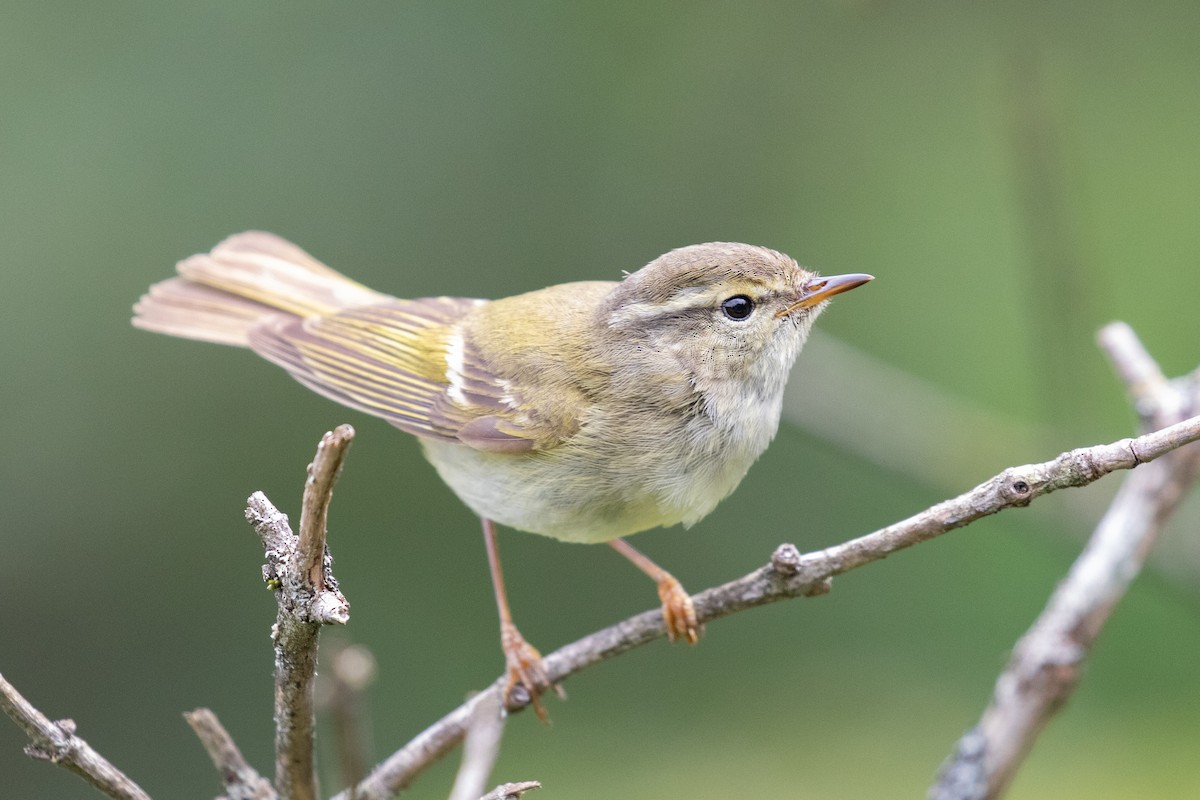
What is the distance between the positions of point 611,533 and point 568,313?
704mm

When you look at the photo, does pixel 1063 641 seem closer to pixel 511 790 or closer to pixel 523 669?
pixel 523 669

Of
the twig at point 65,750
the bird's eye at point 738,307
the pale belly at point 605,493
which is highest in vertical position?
the bird's eye at point 738,307

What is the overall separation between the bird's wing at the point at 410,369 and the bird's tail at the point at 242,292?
0.39 ft

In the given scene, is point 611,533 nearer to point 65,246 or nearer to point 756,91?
point 65,246

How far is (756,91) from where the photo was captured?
584 cm

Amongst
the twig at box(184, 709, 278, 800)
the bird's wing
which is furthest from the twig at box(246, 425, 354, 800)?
the bird's wing

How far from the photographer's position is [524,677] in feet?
10.6

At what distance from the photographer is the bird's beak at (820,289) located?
3032mm

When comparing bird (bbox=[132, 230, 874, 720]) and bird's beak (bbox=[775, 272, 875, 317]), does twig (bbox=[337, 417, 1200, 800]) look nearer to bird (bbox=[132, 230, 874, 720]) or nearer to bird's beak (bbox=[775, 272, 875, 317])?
bird (bbox=[132, 230, 874, 720])

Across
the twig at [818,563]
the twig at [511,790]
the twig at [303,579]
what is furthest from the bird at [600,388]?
the twig at [511,790]

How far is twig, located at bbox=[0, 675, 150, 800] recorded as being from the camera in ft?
6.37

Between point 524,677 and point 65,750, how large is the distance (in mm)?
1434

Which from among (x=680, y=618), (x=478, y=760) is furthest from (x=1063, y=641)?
(x=478, y=760)

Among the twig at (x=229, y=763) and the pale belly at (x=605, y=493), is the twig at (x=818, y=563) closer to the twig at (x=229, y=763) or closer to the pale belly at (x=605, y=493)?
the twig at (x=229, y=763)
